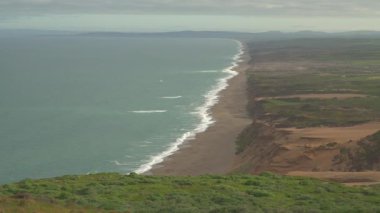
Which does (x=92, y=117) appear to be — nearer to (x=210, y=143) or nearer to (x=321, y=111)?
(x=210, y=143)

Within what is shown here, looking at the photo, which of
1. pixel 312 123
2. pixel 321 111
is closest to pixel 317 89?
pixel 321 111

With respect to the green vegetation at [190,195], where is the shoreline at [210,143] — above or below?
below

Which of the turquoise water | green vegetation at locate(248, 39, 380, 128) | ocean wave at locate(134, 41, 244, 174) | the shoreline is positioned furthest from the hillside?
the turquoise water

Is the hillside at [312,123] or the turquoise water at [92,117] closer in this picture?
the hillside at [312,123]

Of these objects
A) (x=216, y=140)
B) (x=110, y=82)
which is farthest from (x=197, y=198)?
(x=110, y=82)

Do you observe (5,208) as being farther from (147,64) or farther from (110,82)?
(147,64)

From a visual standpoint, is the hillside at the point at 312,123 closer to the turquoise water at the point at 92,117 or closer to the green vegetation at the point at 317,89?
the green vegetation at the point at 317,89

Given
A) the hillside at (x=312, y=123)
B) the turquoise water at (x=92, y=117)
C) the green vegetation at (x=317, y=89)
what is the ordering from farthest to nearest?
1. the green vegetation at (x=317, y=89)
2. the turquoise water at (x=92, y=117)
3. the hillside at (x=312, y=123)

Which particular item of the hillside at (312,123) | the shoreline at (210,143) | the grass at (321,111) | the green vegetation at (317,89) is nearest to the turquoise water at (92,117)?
the shoreline at (210,143)
